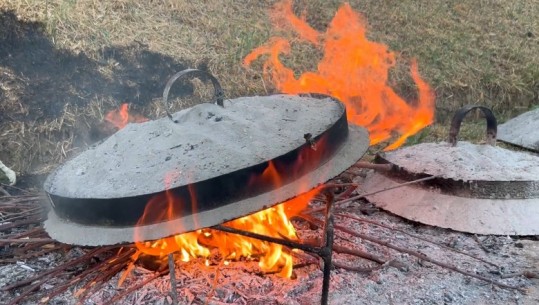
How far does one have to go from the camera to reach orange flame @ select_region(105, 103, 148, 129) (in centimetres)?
539

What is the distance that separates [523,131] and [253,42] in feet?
11.4

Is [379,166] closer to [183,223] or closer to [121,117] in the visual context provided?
[183,223]

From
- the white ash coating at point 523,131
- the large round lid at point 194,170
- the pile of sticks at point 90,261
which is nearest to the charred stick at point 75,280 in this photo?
the pile of sticks at point 90,261

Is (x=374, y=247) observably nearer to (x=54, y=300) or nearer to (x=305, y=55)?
(x=54, y=300)

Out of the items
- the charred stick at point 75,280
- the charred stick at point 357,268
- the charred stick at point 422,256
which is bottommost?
the charred stick at point 75,280

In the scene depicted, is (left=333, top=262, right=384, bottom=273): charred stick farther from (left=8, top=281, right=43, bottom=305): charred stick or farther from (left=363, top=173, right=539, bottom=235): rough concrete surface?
(left=8, top=281, right=43, bottom=305): charred stick

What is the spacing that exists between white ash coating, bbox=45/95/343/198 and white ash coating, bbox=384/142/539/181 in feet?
3.55

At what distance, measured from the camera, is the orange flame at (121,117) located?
5391 mm

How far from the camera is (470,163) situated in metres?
3.43

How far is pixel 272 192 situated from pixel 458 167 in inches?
70.9

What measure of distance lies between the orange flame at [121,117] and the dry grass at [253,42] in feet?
0.34

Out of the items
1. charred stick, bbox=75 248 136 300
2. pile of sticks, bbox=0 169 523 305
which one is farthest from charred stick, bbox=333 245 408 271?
charred stick, bbox=75 248 136 300

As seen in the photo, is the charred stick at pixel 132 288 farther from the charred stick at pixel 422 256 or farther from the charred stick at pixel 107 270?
the charred stick at pixel 422 256

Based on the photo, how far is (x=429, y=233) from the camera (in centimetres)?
329
